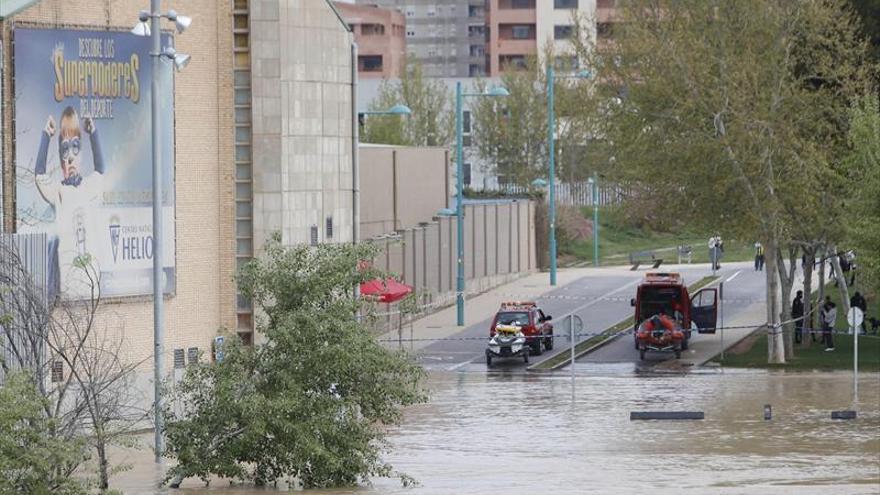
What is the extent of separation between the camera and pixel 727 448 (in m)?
39.3

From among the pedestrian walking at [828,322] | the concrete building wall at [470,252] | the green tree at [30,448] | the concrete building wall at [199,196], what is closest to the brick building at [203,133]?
the concrete building wall at [199,196]

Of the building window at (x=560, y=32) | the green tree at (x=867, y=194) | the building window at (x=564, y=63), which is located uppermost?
the building window at (x=560, y=32)

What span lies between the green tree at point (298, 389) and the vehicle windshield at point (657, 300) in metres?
29.2

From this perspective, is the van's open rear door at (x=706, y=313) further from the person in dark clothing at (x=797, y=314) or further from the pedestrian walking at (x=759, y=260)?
the pedestrian walking at (x=759, y=260)

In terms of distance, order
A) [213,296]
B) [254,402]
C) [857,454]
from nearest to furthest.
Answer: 1. [254,402]
2. [857,454]
3. [213,296]

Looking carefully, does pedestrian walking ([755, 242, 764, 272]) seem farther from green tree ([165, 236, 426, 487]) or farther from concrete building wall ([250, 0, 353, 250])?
green tree ([165, 236, 426, 487])

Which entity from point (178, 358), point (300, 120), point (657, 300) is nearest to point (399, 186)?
point (657, 300)

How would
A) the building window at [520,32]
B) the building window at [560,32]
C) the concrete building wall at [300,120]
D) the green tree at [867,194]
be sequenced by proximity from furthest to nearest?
1. the building window at [520,32]
2. the building window at [560,32]
3. the green tree at [867,194]
4. the concrete building wall at [300,120]

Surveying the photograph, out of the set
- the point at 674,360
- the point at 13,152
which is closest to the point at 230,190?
the point at 13,152

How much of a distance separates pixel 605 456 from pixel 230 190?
11577mm

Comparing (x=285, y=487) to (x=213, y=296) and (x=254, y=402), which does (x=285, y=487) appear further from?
(x=213, y=296)

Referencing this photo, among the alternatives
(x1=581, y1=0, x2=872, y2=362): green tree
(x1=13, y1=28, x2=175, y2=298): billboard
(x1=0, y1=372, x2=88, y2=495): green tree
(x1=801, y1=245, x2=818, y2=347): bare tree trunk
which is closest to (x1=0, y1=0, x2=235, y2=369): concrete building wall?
(x1=13, y1=28, x2=175, y2=298): billboard

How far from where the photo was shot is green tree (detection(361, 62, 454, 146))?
104938mm

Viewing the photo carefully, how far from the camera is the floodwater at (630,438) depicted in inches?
1319
